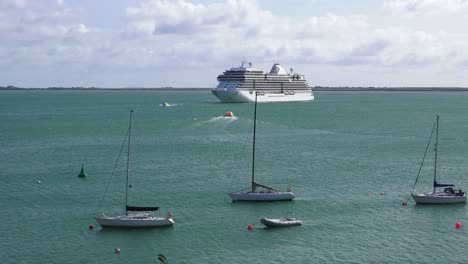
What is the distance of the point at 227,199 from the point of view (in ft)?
179

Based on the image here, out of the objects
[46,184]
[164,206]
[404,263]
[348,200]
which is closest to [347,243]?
[404,263]

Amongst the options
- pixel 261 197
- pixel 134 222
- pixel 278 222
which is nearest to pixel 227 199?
pixel 261 197

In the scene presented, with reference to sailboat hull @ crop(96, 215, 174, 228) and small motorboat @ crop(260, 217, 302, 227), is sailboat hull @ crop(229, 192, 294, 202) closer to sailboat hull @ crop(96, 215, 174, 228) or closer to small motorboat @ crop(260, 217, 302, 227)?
small motorboat @ crop(260, 217, 302, 227)

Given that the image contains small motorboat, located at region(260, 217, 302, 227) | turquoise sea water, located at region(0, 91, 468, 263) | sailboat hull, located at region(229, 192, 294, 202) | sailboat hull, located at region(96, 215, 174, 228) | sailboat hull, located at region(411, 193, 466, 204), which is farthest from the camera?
sailboat hull, located at region(229, 192, 294, 202)

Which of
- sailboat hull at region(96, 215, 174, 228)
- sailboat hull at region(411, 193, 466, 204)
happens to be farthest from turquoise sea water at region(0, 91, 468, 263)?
sailboat hull at region(411, 193, 466, 204)

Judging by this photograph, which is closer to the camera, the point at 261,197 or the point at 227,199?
the point at 261,197

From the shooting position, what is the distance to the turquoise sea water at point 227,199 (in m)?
41.3

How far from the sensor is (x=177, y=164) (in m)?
72.4

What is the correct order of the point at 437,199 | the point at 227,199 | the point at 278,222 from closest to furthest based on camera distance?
the point at 278,222 < the point at 437,199 < the point at 227,199

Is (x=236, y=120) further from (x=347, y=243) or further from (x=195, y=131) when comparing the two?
(x=347, y=243)

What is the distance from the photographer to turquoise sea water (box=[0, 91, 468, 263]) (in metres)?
41.3

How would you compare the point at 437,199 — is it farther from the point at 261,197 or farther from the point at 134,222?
the point at 134,222

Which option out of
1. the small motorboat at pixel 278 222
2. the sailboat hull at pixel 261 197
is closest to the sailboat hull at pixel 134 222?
the small motorboat at pixel 278 222

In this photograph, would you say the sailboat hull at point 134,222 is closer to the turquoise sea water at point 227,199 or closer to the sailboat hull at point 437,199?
the turquoise sea water at point 227,199
